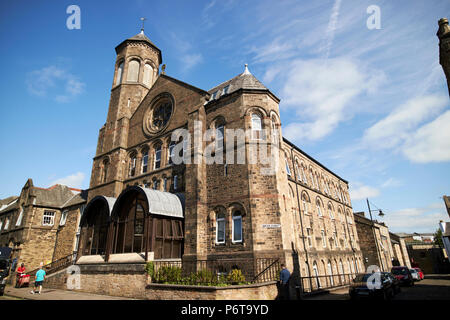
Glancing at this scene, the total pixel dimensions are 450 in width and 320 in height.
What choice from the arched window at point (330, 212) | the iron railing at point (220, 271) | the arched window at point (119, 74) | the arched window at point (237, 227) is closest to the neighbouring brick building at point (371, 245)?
the arched window at point (330, 212)

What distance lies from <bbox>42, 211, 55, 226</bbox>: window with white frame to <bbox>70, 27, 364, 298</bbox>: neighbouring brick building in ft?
31.8

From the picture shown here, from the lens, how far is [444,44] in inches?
582

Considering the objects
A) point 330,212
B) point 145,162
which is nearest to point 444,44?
point 330,212

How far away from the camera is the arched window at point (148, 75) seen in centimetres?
2916

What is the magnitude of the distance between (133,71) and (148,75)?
5.56 ft

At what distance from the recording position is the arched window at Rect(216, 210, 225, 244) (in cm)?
1533

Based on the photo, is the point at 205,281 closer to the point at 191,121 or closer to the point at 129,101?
the point at 191,121

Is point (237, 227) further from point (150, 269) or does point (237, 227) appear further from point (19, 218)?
point (19, 218)

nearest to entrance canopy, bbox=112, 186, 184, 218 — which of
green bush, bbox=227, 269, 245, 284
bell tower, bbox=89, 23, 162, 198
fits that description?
green bush, bbox=227, 269, 245, 284

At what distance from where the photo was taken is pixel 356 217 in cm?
3631

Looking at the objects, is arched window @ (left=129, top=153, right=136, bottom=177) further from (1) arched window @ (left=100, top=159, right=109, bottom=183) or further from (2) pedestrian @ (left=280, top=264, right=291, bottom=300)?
(2) pedestrian @ (left=280, top=264, right=291, bottom=300)

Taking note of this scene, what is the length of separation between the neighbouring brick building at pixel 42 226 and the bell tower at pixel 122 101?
235 inches

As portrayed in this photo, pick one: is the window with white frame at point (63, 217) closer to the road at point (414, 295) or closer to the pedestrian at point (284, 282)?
the pedestrian at point (284, 282)

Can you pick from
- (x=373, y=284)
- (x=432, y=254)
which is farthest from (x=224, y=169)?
(x=432, y=254)
